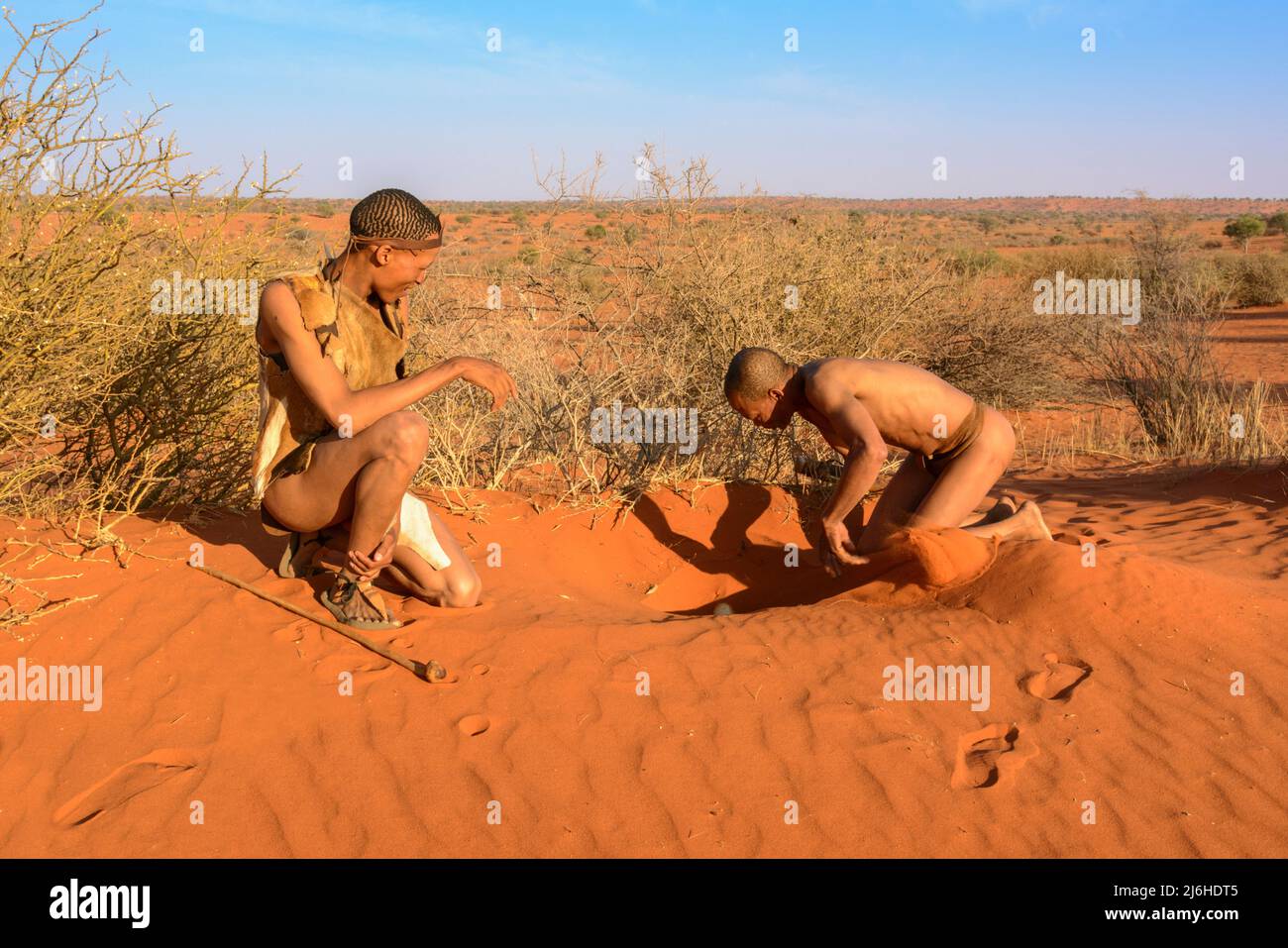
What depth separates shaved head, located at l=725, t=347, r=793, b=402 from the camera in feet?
12.8

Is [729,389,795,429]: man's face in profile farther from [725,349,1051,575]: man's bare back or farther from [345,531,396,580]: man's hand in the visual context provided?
[345,531,396,580]: man's hand

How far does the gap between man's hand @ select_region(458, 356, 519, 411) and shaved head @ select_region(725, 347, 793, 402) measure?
108 centimetres

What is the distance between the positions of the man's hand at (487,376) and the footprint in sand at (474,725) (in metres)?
1.00

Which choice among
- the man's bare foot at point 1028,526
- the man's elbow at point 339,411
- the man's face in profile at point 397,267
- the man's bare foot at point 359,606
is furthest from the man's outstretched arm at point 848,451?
the man's elbow at point 339,411

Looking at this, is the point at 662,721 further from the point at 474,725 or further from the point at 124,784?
the point at 124,784

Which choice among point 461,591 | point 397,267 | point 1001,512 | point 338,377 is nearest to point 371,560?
point 461,591

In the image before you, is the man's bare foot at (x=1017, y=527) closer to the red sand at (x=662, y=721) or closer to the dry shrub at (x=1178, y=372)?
the red sand at (x=662, y=721)

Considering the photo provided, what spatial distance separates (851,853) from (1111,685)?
1.29 meters

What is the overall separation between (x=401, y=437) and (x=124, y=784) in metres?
1.28

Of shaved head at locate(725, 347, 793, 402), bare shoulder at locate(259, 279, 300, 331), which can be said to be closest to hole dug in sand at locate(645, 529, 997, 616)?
shaved head at locate(725, 347, 793, 402)

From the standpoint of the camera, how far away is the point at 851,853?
2512 mm

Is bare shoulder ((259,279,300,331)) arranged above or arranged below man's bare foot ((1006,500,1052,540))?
above
